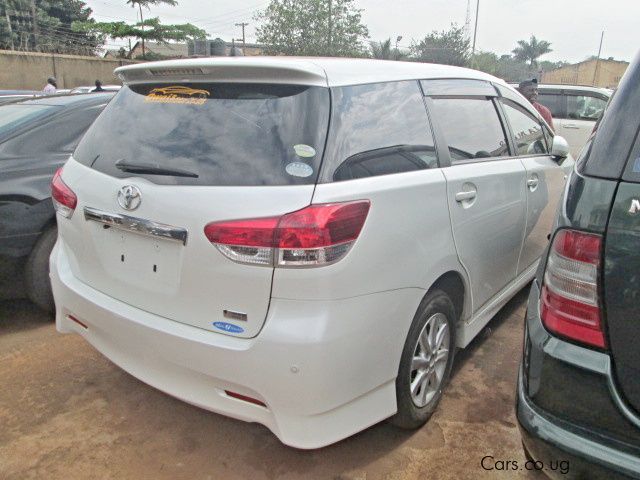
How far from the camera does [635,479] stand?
1428 millimetres

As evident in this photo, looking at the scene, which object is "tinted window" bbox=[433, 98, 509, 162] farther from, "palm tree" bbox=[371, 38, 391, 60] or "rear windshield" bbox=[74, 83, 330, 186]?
"palm tree" bbox=[371, 38, 391, 60]

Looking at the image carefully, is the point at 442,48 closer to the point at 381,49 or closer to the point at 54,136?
the point at 381,49

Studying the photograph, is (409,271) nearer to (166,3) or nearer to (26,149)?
(26,149)

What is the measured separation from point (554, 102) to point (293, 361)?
32.6 ft

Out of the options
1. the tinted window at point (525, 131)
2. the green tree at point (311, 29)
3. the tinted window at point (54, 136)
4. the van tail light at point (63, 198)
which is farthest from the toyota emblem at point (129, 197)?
the green tree at point (311, 29)

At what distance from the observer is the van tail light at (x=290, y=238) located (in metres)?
1.80

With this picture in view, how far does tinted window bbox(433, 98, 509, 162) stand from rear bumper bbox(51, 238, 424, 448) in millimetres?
960

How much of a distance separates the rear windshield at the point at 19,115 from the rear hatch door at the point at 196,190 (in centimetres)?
188

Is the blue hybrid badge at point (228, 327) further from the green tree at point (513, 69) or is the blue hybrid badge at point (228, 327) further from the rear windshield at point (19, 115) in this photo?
the green tree at point (513, 69)

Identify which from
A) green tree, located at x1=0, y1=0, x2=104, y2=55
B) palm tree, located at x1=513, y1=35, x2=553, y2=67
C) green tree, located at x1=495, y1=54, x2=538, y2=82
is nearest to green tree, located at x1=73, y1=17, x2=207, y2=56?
green tree, located at x1=0, y1=0, x2=104, y2=55

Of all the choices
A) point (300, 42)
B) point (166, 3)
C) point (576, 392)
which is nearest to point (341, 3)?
point (300, 42)

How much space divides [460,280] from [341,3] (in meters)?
37.6

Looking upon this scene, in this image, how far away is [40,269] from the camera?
3496 mm

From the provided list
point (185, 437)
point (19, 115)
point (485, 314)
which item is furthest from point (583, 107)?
point (185, 437)
